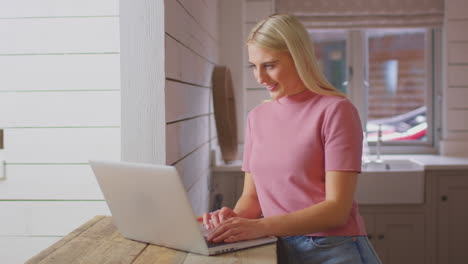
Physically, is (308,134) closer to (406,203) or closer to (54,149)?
(54,149)

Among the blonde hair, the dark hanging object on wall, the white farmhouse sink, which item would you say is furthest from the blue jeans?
the white farmhouse sink

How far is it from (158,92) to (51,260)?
0.67 meters

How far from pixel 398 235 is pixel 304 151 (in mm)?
2363

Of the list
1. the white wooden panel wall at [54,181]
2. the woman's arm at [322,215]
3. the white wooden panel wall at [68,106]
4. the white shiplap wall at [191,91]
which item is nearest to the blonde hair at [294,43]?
the woman's arm at [322,215]

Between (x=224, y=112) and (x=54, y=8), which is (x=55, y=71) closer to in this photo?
(x=54, y=8)

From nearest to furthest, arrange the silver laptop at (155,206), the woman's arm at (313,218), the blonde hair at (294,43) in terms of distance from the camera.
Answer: the silver laptop at (155,206), the woman's arm at (313,218), the blonde hair at (294,43)

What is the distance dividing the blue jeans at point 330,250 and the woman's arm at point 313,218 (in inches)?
2.4

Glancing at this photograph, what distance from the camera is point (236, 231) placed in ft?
4.55

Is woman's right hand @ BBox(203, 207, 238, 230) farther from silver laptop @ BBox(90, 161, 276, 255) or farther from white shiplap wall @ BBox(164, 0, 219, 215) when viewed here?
white shiplap wall @ BBox(164, 0, 219, 215)

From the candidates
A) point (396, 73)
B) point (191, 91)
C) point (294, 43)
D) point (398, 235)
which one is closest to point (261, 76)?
point (294, 43)

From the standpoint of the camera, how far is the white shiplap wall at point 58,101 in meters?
2.33

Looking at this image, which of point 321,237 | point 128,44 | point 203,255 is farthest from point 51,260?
point 128,44

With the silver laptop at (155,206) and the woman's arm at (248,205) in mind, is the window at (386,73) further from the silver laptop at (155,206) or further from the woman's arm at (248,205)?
the silver laptop at (155,206)

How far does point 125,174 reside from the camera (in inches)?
53.9
